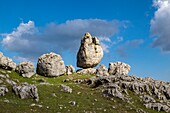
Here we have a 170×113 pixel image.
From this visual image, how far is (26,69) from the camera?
204 ft

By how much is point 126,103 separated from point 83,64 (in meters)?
35.0

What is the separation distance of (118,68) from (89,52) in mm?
9459

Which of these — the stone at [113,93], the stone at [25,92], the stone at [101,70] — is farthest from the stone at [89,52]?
the stone at [25,92]

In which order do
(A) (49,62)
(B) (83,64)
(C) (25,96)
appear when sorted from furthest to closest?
(B) (83,64) < (A) (49,62) < (C) (25,96)

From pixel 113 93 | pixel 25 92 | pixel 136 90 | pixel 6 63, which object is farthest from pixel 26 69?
pixel 136 90

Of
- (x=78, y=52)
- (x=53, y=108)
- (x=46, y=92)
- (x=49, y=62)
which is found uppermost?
(x=78, y=52)

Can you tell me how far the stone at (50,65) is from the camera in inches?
2685

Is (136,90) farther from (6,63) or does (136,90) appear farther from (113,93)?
(6,63)

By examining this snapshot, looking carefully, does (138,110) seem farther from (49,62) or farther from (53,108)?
(49,62)

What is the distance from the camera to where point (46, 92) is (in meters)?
46.0

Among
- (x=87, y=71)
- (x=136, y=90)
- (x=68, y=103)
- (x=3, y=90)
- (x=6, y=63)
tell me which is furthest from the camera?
(x=87, y=71)

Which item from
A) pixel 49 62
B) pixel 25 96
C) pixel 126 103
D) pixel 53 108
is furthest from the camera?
pixel 49 62

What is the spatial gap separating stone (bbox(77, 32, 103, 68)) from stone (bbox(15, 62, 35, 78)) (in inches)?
846

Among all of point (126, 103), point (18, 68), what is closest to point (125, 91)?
point (126, 103)
